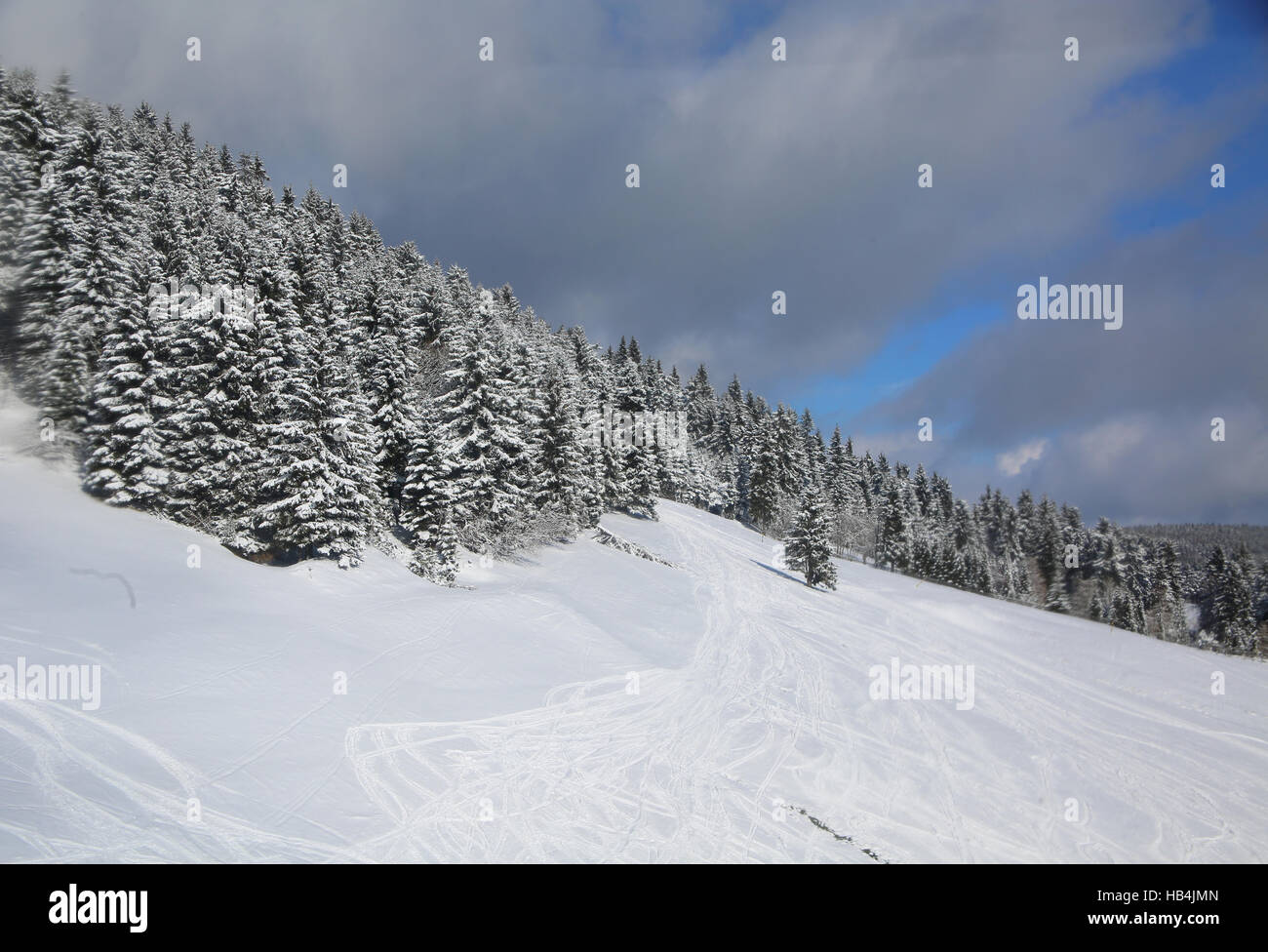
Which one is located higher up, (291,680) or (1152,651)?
(291,680)

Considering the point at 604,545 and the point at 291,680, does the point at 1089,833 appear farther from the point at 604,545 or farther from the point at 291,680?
the point at 604,545

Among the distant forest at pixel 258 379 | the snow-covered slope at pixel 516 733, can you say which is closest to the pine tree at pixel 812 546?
the distant forest at pixel 258 379

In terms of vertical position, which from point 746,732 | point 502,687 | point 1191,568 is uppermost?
point 502,687

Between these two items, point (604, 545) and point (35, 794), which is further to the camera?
point (604, 545)

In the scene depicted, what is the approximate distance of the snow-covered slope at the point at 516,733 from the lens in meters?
8.35

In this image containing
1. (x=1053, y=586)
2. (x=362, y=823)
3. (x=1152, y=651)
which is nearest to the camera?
(x=362, y=823)

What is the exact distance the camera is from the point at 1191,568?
10994 centimetres

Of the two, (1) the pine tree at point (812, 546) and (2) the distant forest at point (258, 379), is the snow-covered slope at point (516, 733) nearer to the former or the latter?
(2) the distant forest at point (258, 379)

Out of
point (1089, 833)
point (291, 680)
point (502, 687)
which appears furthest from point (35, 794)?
point (1089, 833)

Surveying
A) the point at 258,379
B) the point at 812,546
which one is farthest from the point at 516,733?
the point at 812,546

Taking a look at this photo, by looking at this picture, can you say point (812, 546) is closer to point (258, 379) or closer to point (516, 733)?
point (516, 733)

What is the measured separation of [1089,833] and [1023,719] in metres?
7.46

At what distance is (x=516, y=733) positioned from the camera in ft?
41.3
